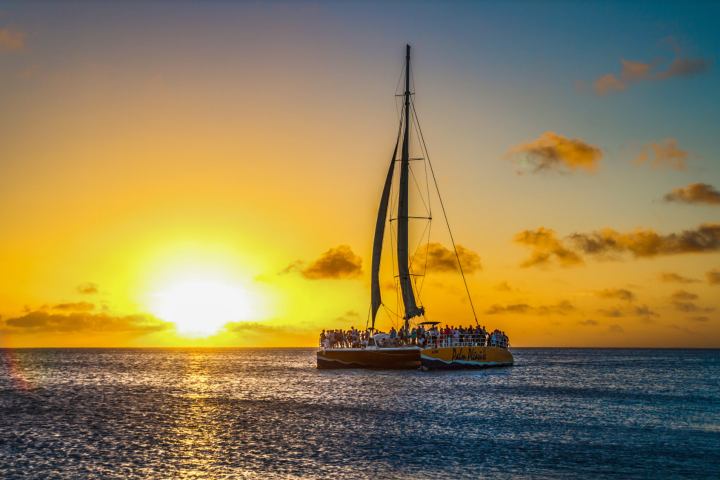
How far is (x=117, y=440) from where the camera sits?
2625cm

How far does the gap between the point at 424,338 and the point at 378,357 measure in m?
4.29

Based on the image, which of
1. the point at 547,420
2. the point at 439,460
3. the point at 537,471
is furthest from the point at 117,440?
the point at 547,420

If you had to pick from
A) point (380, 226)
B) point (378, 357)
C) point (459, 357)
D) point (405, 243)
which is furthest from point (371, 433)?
point (380, 226)

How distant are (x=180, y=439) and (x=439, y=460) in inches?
448

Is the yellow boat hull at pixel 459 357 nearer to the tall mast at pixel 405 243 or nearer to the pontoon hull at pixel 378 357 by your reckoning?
the pontoon hull at pixel 378 357

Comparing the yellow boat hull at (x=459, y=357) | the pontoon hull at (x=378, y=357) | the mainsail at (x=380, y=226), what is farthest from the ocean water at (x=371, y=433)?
the mainsail at (x=380, y=226)

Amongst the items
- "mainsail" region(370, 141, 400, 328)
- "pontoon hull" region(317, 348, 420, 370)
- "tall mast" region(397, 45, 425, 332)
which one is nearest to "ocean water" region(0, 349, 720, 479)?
"pontoon hull" region(317, 348, 420, 370)

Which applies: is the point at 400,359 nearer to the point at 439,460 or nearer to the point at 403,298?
the point at 403,298

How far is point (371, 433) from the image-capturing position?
26.8 metres

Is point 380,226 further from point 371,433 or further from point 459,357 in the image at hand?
point 371,433

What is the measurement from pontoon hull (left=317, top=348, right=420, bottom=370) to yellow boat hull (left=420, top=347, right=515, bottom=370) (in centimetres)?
101

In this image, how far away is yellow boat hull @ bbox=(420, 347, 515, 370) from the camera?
53.1 m

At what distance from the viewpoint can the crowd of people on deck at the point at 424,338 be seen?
54.6m

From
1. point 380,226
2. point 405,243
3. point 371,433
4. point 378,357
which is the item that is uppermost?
point 380,226
